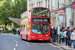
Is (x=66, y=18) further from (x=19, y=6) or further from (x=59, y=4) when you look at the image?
(x=19, y=6)

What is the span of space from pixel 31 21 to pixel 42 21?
127cm

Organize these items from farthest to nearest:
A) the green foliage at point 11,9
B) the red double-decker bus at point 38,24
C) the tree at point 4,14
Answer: the tree at point 4,14 < the green foliage at point 11,9 < the red double-decker bus at point 38,24

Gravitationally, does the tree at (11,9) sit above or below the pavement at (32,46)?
above

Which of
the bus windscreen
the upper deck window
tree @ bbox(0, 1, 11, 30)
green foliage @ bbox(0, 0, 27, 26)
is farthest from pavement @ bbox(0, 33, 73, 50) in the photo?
tree @ bbox(0, 1, 11, 30)

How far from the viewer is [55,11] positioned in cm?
3938

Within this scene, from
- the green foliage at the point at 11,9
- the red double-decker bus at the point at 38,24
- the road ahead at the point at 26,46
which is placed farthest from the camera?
the green foliage at the point at 11,9

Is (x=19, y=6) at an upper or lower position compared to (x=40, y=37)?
upper

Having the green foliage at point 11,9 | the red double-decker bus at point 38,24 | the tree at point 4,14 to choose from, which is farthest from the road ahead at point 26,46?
the tree at point 4,14

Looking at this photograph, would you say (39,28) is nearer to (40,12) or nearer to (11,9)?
(40,12)

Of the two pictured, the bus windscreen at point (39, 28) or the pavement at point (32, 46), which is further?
the bus windscreen at point (39, 28)

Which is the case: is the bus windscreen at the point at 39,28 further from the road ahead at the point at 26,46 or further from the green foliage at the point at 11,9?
the green foliage at the point at 11,9

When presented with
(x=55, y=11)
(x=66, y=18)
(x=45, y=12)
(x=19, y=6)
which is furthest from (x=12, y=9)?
(x=45, y=12)

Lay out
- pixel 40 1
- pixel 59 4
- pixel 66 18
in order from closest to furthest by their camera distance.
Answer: pixel 66 18, pixel 59 4, pixel 40 1

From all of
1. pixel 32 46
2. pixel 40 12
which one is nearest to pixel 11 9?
pixel 40 12
